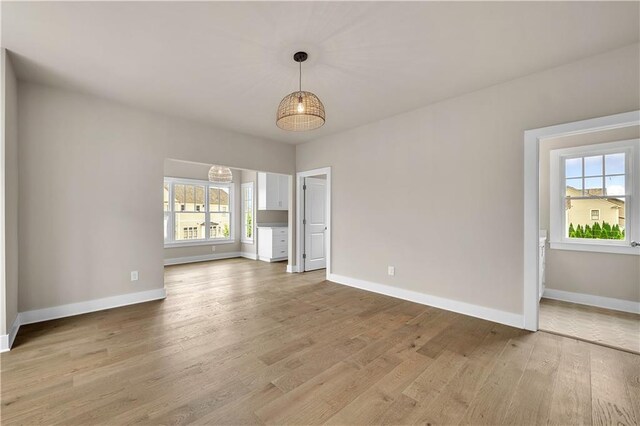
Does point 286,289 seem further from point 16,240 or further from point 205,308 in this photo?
point 16,240

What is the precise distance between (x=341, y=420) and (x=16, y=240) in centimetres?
359

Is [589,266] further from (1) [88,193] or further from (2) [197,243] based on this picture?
(2) [197,243]

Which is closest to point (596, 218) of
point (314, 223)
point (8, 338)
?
point (314, 223)

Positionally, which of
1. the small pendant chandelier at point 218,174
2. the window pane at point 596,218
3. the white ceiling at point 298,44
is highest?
the white ceiling at point 298,44

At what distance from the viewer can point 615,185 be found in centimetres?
370

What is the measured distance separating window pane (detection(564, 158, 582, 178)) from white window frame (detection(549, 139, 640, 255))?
0.15ft

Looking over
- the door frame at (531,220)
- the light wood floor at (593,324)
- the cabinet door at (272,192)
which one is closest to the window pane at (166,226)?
the cabinet door at (272,192)

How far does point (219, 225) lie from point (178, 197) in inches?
50.2

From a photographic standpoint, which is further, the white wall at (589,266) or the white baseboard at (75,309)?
the white wall at (589,266)

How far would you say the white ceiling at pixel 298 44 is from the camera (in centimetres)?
203

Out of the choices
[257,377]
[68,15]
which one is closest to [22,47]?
[68,15]

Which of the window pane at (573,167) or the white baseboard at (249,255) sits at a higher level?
the window pane at (573,167)

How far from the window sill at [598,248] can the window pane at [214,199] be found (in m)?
7.10

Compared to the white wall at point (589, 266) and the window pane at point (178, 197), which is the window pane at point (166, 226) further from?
the white wall at point (589, 266)
